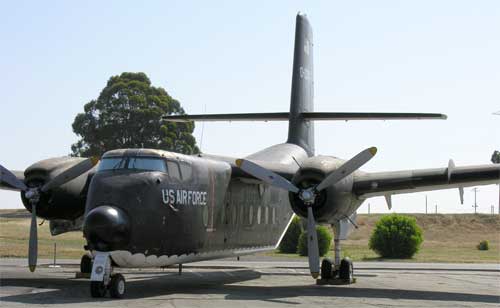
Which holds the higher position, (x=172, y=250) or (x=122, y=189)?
(x=122, y=189)

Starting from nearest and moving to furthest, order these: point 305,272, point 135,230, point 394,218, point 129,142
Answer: point 135,230 → point 305,272 → point 394,218 → point 129,142

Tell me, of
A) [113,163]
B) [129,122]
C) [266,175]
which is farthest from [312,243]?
[129,122]

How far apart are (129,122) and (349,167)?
50786 millimetres

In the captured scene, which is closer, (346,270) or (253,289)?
(253,289)

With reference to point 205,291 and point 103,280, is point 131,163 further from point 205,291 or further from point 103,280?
point 205,291

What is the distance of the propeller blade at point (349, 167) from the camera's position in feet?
61.4

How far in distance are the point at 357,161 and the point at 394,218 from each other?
22.1 meters

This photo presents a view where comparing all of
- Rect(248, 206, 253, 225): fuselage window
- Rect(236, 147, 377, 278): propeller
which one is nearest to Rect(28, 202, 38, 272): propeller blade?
Rect(236, 147, 377, 278): propeller

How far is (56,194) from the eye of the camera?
20672mm

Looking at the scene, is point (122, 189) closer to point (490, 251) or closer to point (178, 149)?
point (490, 251)

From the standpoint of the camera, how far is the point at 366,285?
2047 cm

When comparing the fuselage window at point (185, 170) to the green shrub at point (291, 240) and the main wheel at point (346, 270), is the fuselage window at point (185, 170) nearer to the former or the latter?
the main wheel at point (346, 270)

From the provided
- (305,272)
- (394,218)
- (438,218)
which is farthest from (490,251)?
(305,272)

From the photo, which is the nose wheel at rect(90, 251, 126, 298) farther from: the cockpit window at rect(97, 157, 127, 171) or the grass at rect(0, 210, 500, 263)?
the grass at rect(0, 210, 500, 263)
